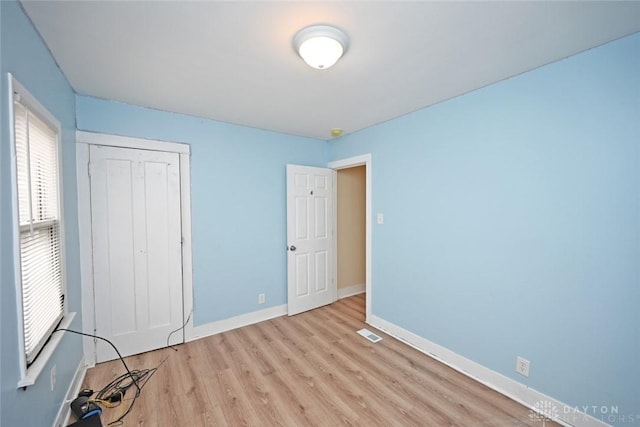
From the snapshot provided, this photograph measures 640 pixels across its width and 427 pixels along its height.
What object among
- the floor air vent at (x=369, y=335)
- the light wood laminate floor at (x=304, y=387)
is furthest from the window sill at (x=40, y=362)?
the floor air vent at (x=369, y=335)

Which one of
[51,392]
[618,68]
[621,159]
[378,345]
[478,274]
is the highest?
[618,68]

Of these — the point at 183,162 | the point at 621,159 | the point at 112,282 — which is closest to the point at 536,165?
the point at 621,159

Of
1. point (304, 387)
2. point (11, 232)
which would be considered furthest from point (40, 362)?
point (304, 387)

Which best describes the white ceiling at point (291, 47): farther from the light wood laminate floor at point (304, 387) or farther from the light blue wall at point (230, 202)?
the light wood laminate floor at point (304, 387)

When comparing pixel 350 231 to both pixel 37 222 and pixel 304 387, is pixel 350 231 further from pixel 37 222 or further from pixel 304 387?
pixel 37 222

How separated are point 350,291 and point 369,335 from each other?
135cm

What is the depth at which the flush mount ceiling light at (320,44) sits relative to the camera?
4.56 ft

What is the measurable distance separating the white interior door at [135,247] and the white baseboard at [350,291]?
2.25m

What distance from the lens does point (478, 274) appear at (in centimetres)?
210

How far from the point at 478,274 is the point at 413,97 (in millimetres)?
1639

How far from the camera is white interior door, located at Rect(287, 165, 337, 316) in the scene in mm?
3311

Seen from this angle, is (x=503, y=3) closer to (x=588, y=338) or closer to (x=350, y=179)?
(x=588, y=338)

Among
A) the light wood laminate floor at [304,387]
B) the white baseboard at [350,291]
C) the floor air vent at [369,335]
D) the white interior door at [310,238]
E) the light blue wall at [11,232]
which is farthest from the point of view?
the white baseboard at [350,291]

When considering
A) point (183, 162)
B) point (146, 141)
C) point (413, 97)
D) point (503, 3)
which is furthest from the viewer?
point (183, 162)
